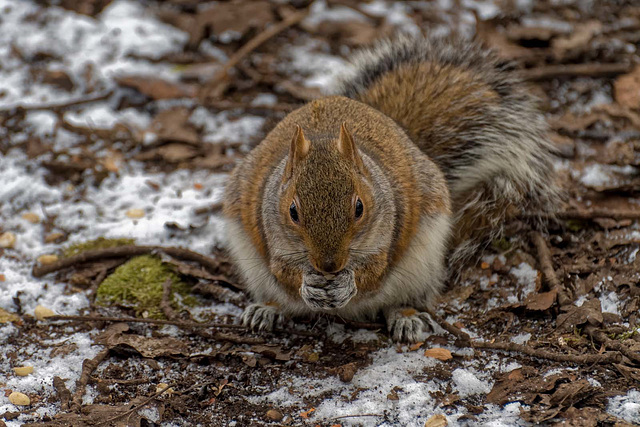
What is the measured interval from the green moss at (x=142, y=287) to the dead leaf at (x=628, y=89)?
287cm

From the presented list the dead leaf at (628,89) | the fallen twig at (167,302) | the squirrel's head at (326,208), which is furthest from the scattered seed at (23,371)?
the dead leaf at (628,89)

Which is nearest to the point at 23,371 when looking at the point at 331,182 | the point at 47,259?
the point at 47,259

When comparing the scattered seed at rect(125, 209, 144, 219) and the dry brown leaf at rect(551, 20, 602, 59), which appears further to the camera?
the dry brown leaf at rect(551, 20, 602, 59)

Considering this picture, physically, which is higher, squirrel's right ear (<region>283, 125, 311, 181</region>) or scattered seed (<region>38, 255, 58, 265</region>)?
squirrel's right ear (<region>283, 125, 311, 181</region>)

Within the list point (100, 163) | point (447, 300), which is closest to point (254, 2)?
point (100, 163)

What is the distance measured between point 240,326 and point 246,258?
0.30 meters

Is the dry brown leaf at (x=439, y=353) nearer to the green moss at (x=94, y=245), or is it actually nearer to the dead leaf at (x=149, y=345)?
the dead leaf at (x=149, y=345)

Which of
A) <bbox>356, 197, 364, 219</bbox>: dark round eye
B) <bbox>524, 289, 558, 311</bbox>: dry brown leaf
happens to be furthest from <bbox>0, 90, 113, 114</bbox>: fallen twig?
<bbox>524, 289, 558, 311</bbox>: dry brown leaf

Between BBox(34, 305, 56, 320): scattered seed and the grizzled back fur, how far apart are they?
5.87ft

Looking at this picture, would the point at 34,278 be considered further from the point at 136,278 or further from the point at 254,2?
the point at 254,2

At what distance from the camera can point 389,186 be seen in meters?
2.85

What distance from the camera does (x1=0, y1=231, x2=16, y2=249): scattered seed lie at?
355 centimetres

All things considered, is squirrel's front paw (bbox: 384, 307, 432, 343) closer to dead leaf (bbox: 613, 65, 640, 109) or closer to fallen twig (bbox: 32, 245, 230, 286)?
fallen twig (bbox: 32, 245, 230, 286)

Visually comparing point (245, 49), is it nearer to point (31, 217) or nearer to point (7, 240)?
point (31, 217)
